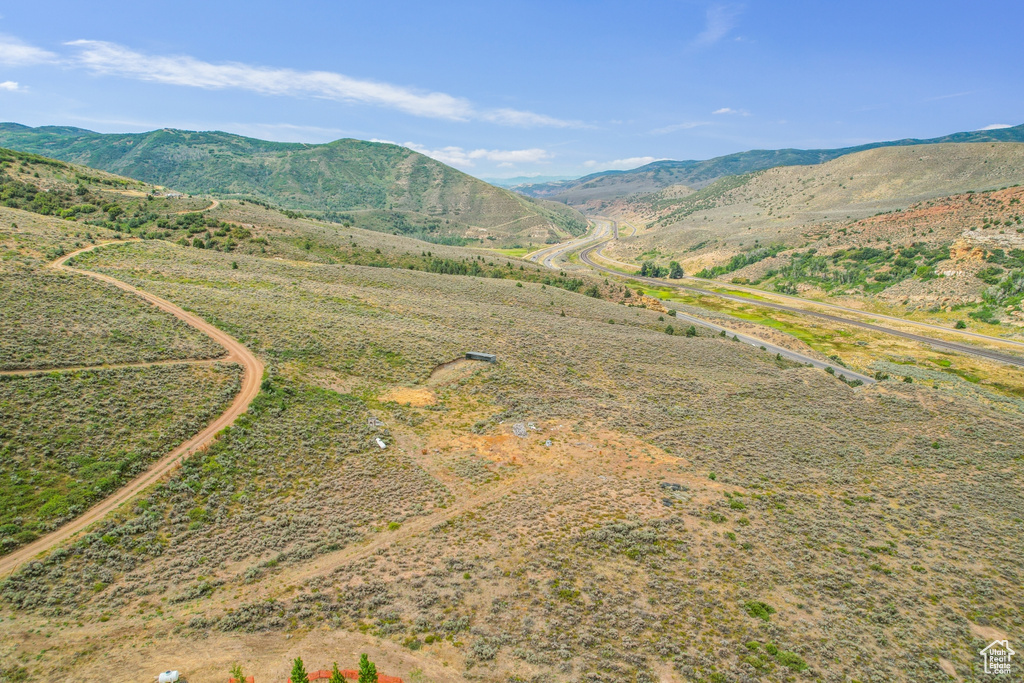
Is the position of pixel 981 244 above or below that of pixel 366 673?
above

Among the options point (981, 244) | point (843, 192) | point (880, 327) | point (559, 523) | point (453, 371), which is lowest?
point (559, 523)

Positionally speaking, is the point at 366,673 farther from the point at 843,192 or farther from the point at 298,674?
the point at 843,192

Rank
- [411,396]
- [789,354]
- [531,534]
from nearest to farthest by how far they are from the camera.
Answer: [531,534], [411,396], [789,354]

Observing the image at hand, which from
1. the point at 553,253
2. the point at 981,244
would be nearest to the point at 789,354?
the point at 981,244

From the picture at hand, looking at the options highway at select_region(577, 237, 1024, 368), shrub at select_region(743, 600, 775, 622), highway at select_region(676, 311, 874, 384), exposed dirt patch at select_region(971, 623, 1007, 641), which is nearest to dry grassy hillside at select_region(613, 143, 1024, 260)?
highway at select_region(577, 237, 1024, 368)

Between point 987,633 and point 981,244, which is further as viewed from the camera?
point 981,244
